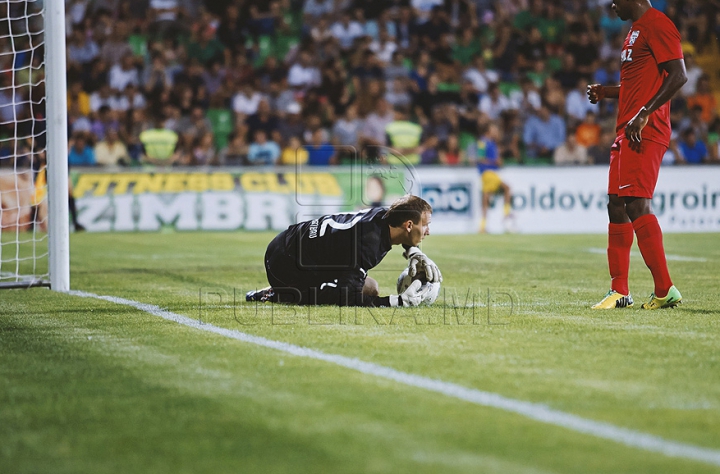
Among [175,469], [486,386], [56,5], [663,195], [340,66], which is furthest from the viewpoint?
[340,66]

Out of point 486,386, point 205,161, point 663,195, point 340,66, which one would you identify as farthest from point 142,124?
point 486,386

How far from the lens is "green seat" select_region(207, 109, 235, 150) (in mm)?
19469

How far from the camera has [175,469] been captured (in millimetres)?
2803

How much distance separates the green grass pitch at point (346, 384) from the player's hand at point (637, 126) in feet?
3.89

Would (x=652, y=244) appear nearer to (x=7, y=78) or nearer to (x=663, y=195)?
(x=663, y=195)

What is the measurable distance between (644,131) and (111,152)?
13548mm

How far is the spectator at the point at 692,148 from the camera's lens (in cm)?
1903

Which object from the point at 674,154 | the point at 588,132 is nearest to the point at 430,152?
the point at 588,132

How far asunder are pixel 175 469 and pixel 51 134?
228 inches

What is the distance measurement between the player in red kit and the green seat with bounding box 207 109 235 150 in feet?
44.5

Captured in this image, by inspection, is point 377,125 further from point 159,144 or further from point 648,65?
point 648,65

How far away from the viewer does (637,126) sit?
20.8 ft

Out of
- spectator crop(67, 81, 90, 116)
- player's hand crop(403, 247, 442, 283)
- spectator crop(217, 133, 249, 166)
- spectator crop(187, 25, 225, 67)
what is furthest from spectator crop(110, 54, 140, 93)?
player's hand crop(403, 247, 442, 283)

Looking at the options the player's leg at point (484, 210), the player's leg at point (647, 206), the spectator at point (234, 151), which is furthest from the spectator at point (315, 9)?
the player's leg at point (647, 206)
